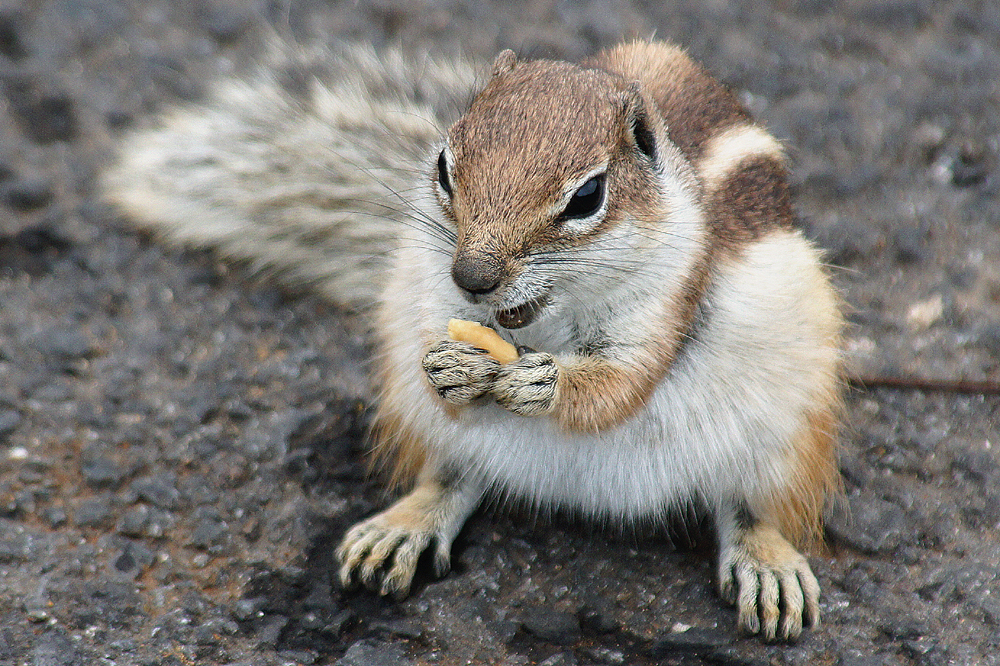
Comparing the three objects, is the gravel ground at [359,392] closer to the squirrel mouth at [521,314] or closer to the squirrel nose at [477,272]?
the squirrel mouth at [521,314]

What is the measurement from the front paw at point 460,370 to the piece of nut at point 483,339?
0.06 feet

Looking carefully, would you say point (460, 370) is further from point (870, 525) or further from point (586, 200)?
point (870, 525)

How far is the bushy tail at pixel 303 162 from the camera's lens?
250 centimetres

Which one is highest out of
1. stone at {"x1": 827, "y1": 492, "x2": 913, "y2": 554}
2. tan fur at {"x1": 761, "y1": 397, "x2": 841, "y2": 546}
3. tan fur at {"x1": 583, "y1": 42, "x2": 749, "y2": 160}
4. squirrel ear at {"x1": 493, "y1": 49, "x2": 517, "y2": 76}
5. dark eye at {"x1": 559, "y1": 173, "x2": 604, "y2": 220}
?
squirrel ear at {"x1": 493, "y1": 49, "x2": 517, "y2": 76}

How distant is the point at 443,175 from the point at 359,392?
31.3 inches

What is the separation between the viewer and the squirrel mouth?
1.72 meters

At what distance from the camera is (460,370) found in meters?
1.75

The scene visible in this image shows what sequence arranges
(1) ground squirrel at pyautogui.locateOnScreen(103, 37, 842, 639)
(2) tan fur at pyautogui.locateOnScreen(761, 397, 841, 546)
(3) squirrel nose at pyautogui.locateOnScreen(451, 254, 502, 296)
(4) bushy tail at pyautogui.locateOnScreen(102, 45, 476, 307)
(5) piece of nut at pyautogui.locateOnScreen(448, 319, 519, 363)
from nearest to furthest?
(3) squirrel nose at pyautogui.locateOnScreen(451, 254, 502, 296) → (1) ground squirrel at pyautogui.locateOnScreen(103, 37, 842, 639) → (5) piece of nut at pyautogui.locateOnScreen(448, 319, 519, 363) → (2) tan fur at pyautogui.locateOnScreen(761, 397, 841, 546) → (4) bushy tail at pyautogui.locateOnScreen(102, 45, 476, 307)

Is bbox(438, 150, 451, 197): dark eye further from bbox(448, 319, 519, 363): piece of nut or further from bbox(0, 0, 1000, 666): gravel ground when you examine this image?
bbox(0, 0, 1000, 666): gravel ground

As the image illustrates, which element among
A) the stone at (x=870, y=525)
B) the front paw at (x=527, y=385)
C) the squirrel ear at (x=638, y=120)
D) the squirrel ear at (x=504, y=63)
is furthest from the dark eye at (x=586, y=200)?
the stone at (x=870, y=525)

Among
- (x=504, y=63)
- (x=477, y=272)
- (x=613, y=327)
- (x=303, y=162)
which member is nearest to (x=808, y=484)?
(x=613, y=327)

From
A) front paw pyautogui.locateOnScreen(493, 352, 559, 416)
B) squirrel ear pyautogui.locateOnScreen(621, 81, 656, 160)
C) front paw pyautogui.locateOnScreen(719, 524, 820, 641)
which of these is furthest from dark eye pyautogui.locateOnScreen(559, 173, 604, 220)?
front paw pyautogui.locateOnScreen(719, 524, 820, 641)

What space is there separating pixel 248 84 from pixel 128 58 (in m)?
0.76

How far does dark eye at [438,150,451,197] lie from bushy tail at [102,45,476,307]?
24.7 inches
